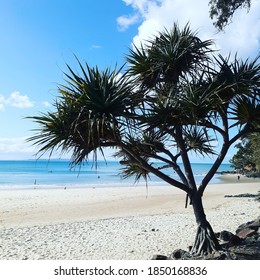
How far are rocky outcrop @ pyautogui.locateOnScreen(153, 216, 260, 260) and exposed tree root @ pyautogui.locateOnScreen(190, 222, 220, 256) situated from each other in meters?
0.13

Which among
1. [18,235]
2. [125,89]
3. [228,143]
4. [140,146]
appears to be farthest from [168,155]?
[18,235]

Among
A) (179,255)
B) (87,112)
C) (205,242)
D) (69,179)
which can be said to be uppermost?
(69,179)

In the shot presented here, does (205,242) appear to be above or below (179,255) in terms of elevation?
above

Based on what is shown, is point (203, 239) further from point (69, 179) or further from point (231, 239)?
point (69, 179)

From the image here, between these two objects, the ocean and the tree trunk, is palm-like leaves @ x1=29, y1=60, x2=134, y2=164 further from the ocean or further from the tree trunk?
the tree trunk

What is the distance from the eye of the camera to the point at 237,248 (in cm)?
647

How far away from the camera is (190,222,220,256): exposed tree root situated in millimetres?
6023

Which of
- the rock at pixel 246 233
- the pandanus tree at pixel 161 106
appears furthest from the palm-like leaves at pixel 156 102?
the rock at pixel 246 233

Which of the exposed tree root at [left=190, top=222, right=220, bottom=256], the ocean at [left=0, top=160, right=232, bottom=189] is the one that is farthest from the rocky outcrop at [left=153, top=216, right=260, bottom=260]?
the ocean at [left=0, top=160, right=232, bottom=189]

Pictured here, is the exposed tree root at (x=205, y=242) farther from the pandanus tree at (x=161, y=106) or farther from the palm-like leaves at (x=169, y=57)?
the palm-like leaves at (x=169, y=57)

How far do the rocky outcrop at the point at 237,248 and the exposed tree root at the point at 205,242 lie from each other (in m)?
0.13

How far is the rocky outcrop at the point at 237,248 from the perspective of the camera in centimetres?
570

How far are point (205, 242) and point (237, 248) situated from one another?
828mm

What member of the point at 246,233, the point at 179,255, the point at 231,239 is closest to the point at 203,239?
the point at 179,255
